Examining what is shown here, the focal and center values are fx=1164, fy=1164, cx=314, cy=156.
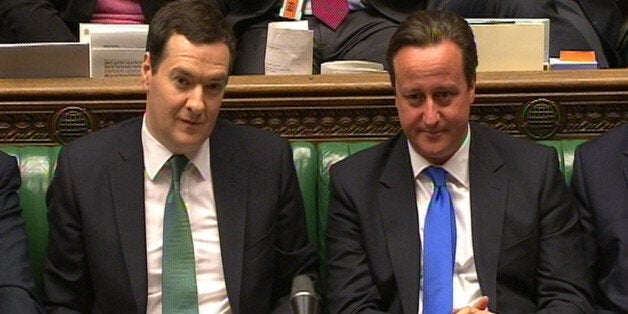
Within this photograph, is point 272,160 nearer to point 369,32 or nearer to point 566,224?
point 566,224

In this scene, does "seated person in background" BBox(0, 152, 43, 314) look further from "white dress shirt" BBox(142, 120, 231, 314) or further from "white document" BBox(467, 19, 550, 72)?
"white document" BBox(467, 19, 550, 72)

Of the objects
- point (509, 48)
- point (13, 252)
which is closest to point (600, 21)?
point (509, 48)

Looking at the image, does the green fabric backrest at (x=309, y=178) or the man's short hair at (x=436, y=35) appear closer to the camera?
the man's short hair at (x=436, y=35)

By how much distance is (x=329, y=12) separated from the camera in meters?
3.81

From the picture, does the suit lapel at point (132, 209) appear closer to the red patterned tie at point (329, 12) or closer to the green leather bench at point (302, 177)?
the green leather bench at point (302, 177)

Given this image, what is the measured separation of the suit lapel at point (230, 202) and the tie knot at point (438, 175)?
1.34 feet

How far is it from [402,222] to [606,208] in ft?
1.51

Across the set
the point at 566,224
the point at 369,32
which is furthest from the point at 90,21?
the point at 566,224

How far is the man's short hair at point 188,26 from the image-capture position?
2.40m

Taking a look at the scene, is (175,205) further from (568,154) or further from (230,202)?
(568,154)

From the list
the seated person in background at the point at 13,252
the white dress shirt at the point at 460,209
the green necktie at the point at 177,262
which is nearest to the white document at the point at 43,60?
the seated person in background at the point at 13,252

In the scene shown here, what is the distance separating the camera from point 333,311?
250 cm

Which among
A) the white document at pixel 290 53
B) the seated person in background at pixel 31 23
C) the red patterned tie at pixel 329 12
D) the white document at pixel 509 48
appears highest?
the white document at pixel 509 48

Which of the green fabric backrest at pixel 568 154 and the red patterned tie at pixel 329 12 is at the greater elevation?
the red patterned tie at pixel 329 12
